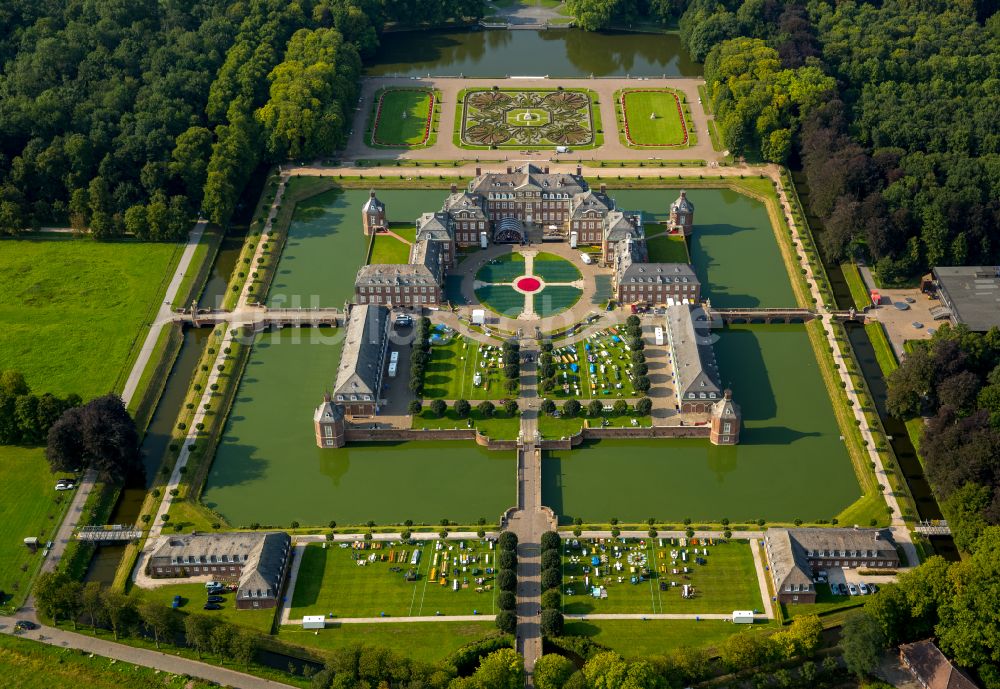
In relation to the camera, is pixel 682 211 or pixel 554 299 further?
pixel 682 211

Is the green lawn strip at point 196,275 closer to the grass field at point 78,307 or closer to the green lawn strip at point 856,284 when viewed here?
the grass field at point 78,307

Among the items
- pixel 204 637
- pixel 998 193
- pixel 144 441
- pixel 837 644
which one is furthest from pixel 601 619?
pixel 998 193

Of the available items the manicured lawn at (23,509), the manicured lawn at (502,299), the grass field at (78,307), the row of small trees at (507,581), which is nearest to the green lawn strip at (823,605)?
the row of small trees at (507,581)

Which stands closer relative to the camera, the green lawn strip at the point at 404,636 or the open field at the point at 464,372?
the green lawn strip at the point at 404,636

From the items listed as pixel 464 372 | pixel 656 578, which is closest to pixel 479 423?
pixel 464 372

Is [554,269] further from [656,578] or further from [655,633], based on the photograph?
[655,633]

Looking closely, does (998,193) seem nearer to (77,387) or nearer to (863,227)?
(863,227)
